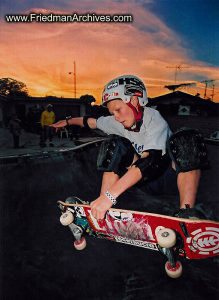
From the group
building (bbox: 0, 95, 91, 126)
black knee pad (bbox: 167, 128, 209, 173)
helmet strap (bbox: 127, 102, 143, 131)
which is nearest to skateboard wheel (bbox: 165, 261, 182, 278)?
black knee pad (bbox: 167, 128, 209, 173)

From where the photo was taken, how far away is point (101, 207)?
1.91m

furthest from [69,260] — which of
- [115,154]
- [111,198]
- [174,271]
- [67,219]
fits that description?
[115,154]

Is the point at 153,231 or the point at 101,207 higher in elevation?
the point at 101,207

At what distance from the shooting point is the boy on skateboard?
190cm

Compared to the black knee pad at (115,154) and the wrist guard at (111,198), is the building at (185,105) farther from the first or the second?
the wrist guard at (111,198)

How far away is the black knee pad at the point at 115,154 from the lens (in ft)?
7.25

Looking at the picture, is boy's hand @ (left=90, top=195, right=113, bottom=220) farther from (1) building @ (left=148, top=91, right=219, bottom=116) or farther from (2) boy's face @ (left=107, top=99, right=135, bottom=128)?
(1) building @ (left=148, top=91, right=219, bottom=116)

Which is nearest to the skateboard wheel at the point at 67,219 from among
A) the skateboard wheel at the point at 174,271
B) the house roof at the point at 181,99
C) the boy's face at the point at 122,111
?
the skateboard wheel at the point at 174,271

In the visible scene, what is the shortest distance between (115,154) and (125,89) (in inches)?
24.1

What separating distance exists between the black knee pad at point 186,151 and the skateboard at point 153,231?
456 mm

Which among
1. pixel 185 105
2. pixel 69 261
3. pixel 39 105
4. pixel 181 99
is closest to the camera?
pixel 69 261

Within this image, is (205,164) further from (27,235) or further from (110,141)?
(27,235)

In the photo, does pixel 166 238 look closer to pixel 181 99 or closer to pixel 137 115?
pixel 137 115

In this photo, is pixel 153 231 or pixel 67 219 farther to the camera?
pixel 67 219
